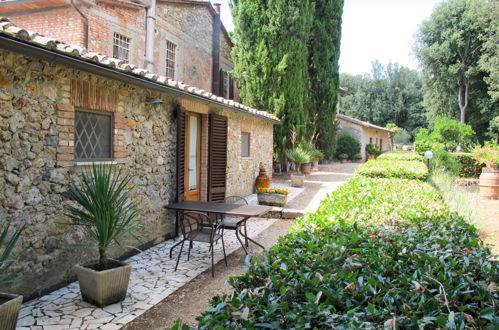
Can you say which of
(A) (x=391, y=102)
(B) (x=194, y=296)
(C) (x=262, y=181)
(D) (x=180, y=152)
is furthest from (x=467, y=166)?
(A) (x=391, y=102)

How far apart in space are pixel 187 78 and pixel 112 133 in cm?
894

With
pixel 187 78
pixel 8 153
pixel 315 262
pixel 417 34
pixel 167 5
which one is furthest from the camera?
pixel 417 34

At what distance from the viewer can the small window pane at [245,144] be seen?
10.4m

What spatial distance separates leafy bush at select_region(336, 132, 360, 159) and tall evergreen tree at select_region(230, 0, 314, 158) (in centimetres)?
1138

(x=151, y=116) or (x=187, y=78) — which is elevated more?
(x=187, y=78)

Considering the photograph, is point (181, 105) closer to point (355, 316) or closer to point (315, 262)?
point (315, 262)

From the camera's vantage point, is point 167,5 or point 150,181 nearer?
point 150,181

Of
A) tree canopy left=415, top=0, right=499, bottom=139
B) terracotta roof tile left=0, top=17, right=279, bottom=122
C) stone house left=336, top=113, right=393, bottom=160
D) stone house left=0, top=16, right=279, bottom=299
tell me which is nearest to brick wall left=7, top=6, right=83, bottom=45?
stone house left=0, top=16, right=279, bottom=299

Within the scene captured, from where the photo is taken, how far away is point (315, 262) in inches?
86.8

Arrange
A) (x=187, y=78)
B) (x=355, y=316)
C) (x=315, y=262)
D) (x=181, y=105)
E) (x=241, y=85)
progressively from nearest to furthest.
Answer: (x=355, y=316) < (x=315, y=262) < (x=181, y=105) < (x=187, y=78) < (x=241, y=85)

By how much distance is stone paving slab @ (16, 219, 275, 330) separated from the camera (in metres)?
3.35

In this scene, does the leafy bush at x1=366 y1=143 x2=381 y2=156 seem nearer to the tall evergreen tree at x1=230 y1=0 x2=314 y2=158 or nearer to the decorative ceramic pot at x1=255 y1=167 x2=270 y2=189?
the tall evergreen tree at x1=230 y1=0 x2=314 y2=158

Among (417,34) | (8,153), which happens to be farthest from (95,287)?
(417,34)

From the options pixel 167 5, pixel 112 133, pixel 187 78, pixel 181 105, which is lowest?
pixel 112 133
